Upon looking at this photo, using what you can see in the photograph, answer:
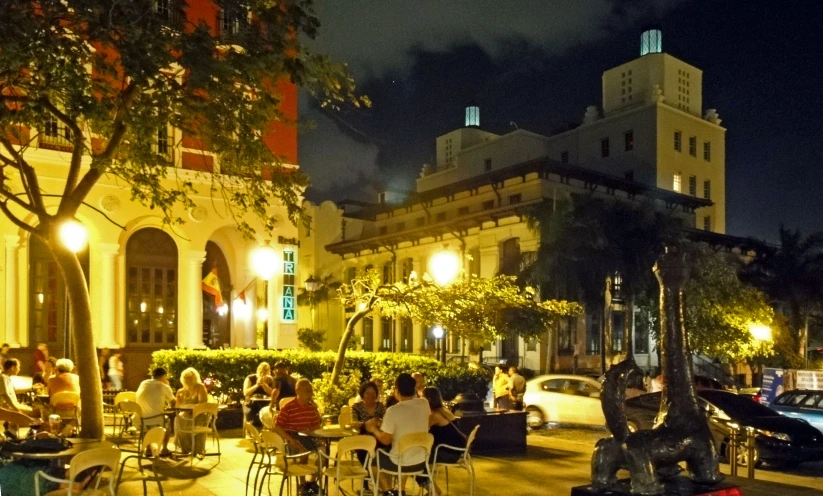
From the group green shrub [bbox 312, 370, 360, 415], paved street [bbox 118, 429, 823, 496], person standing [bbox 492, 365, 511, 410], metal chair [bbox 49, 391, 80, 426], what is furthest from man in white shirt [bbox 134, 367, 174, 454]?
person standing [bbox 492, 365, 511, 410]

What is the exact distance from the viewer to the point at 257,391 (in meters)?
14.0

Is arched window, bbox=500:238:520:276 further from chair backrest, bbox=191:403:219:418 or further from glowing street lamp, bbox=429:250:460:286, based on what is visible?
chair backrest, bbox=191:403:219:418

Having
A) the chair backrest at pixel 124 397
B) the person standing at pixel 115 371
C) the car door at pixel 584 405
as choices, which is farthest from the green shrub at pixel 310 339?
the chair backrest at pixel 124 397

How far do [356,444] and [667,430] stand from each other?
9.55ft

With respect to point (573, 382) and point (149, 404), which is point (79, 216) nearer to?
point (149, 404)

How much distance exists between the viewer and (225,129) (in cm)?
1080

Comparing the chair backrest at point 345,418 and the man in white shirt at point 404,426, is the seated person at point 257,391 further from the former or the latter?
the man in white shirt at point 404,426

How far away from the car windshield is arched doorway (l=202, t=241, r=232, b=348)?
1567 cm

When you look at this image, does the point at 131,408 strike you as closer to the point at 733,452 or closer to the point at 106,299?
the point at 733,452

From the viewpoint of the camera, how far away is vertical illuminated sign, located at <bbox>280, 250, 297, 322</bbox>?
22.6 metres

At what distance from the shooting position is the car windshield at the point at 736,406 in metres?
12.6

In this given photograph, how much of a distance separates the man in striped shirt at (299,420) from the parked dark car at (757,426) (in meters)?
5.38

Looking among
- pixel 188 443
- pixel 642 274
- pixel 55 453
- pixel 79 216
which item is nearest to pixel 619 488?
pixel 55 453

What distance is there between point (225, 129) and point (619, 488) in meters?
7.47
